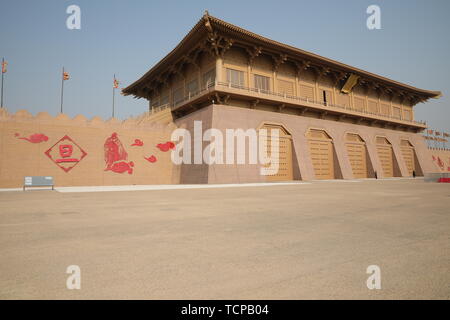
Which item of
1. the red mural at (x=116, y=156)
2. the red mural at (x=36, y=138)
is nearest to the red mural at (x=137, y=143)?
the red mural at (x=116, y=156)

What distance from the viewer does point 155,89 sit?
1091 inches

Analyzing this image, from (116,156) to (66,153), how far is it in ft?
9.73

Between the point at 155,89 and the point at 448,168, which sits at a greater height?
the point at 155,89

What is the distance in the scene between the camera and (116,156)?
17.8 metres

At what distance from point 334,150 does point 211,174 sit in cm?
1254

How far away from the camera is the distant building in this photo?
18016 mm

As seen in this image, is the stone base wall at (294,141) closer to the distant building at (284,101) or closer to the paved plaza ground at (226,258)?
the distant building at (284,101)

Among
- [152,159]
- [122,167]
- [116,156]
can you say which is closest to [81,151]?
[116,156]

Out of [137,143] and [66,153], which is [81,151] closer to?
[66,153]

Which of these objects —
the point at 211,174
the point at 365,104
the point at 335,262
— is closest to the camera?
the point at 335,262

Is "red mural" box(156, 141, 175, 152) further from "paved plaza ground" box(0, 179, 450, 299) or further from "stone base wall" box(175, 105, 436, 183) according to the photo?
"paved plaza ground" box(0, 179, 450, 299)

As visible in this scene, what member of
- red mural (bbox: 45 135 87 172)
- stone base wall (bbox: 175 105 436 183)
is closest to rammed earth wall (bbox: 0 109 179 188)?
red mural (bbox: 45 135 87 172)
